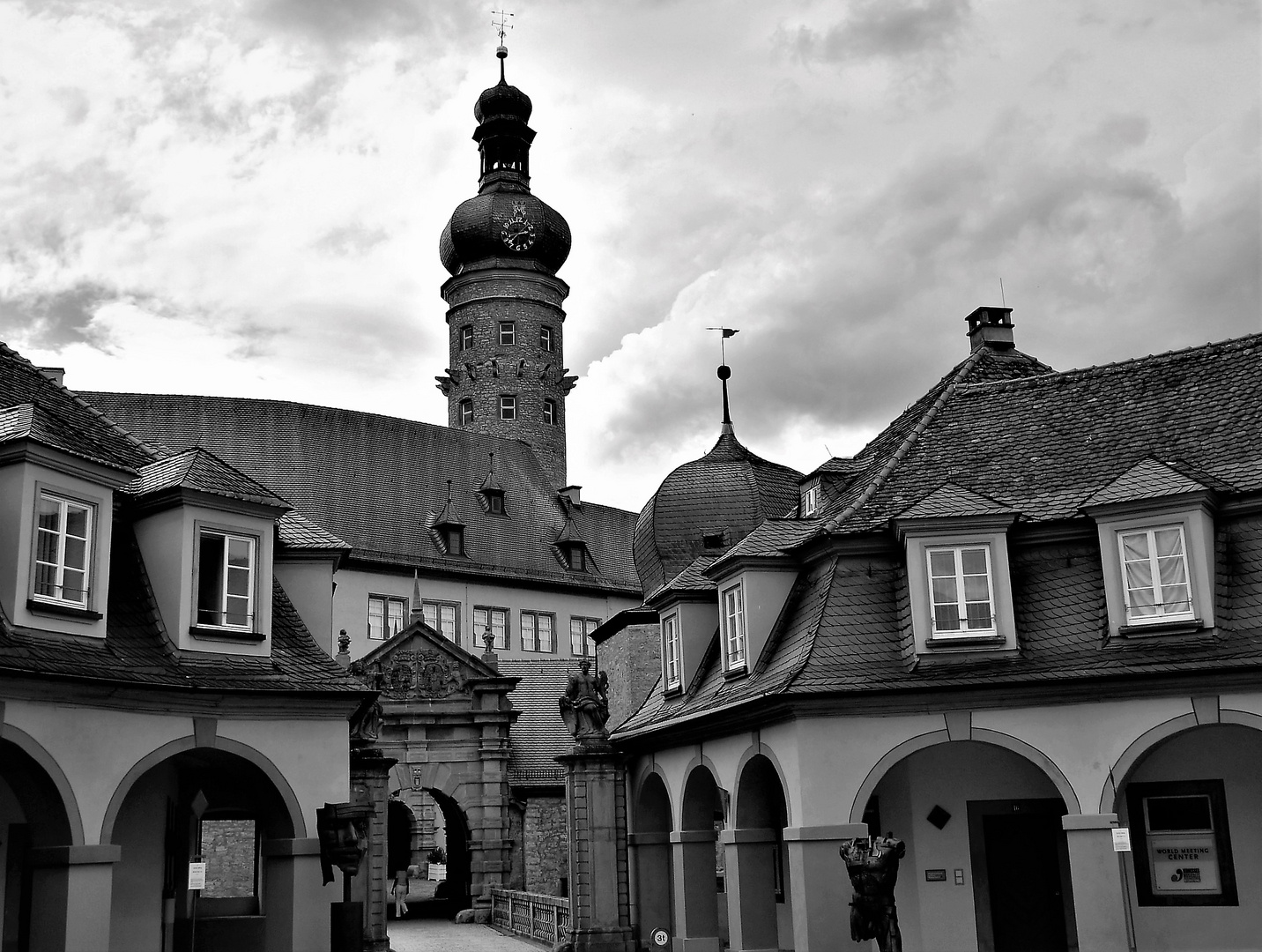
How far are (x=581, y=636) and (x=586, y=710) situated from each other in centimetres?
2994

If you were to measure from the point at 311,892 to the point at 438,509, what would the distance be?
3852cm

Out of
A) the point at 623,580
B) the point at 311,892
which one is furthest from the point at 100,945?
the point at 623,580

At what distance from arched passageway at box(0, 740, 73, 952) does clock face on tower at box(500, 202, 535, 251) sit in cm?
5603

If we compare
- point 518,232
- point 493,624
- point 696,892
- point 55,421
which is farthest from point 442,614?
point 55,421

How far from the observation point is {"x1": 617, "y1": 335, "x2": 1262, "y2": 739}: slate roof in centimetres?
2022

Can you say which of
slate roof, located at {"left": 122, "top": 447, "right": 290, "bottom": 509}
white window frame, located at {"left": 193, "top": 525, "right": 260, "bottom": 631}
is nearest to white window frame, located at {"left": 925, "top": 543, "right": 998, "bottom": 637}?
slate roof, located at {"left": 122, "top": 447, "right": 290, "bottom": 509}

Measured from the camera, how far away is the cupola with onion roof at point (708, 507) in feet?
111

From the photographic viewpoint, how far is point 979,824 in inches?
869

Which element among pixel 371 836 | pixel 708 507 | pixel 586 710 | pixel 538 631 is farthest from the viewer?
pixel 538 631

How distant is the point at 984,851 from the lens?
21969 millimetres

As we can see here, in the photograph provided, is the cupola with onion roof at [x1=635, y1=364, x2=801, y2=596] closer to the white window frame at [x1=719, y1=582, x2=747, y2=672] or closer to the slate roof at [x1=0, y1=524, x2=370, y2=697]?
the white window frame at [x1=719, y1=582, x2=747, y2=672]

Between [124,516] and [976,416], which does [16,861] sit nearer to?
[124,516]

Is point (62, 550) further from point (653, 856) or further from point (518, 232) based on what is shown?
point (518, 232)

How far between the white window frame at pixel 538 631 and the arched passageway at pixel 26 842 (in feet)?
127
